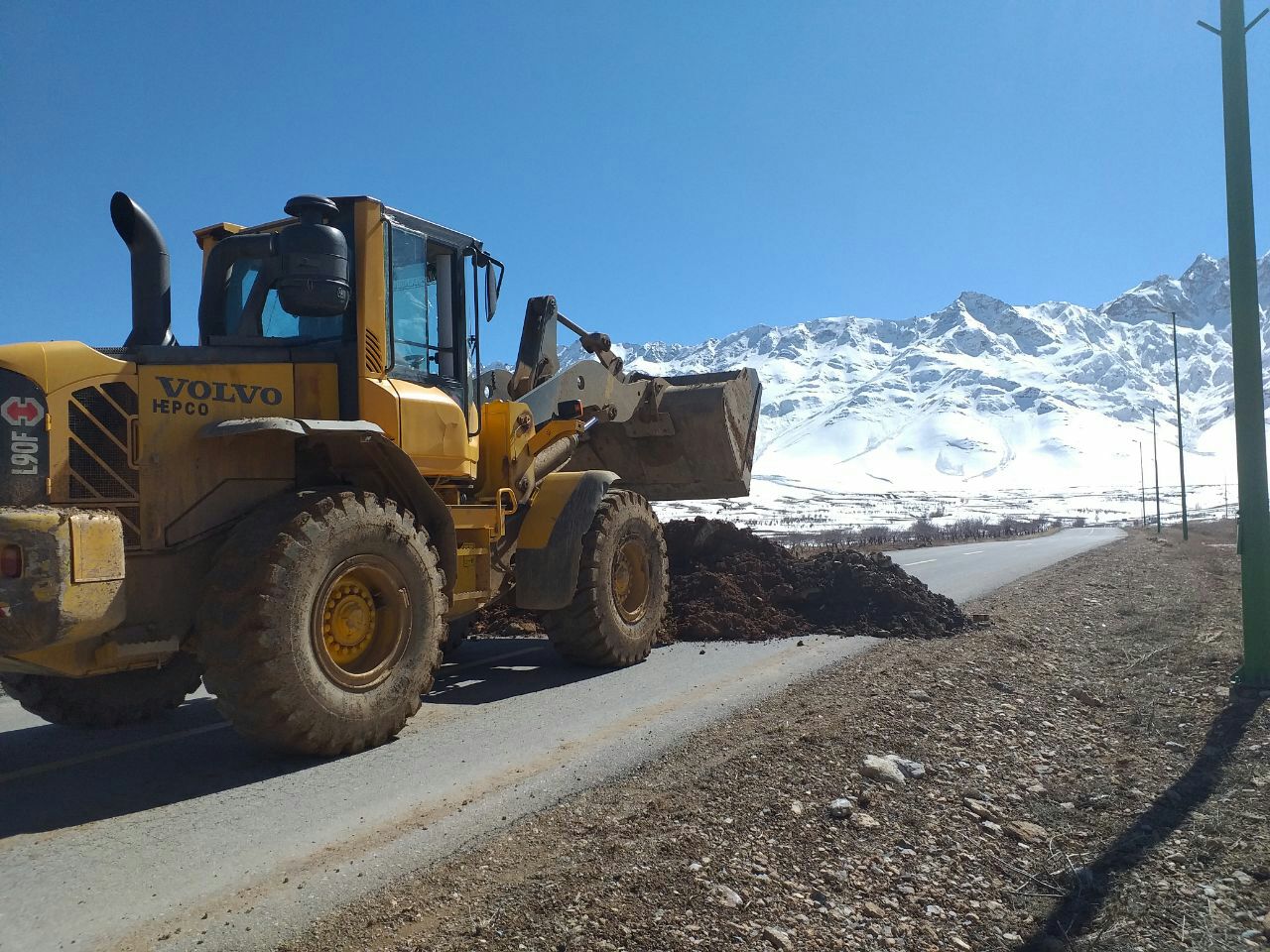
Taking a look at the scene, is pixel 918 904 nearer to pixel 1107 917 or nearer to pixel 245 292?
pixel 1107 917

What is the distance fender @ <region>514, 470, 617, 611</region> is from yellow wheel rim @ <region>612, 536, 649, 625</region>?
0.70 m

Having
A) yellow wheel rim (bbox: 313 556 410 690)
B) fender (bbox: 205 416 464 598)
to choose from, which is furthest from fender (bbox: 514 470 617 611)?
yellow wheel rim (bbox: 313 556 410 690)

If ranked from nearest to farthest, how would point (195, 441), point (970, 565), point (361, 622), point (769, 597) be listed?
point (195, 441)
point (361, 622)
point (769, 597)
point (970, 565)

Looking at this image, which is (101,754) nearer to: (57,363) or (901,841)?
(57,363)

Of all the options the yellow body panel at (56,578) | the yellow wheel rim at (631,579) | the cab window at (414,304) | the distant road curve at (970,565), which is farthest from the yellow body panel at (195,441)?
the distant road curve at (970,565)

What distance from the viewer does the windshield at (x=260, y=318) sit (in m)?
6.30

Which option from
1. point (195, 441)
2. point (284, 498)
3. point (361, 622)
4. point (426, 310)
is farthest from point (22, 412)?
point (426, 310)

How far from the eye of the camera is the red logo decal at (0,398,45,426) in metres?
4.77

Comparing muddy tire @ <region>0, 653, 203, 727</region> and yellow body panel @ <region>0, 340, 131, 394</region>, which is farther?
muddy tire @ <region>0, 653, 203, 727</region>

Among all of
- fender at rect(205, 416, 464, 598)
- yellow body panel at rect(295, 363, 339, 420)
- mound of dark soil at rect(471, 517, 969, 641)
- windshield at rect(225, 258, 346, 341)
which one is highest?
windshield at rect(225, 258, 346, 341)

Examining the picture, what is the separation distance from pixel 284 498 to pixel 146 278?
1.78m

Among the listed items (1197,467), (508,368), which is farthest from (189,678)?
(1197,467)

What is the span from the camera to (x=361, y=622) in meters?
5.78

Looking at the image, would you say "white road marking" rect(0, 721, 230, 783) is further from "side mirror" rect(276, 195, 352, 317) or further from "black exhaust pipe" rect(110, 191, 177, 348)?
"side mirror" rect(276, 195, 352, 317)
